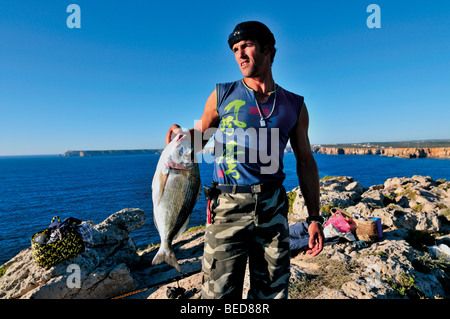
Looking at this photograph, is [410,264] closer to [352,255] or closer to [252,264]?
[352,255]

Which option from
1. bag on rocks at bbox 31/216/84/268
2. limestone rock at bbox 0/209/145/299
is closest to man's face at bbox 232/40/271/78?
bag on rocks at bbox 31/216/84/268

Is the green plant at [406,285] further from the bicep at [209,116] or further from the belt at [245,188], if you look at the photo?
the bicep at [209,116]

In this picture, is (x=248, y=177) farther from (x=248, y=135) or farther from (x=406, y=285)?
(x=406, y=285)

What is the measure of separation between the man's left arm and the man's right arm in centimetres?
97

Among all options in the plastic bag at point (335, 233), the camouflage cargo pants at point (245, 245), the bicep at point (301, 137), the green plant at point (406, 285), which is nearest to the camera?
the camouflage cargo pants at point (245, 245)

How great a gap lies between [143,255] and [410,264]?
1175cm

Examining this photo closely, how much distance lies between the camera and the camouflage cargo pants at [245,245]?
2.64 metres

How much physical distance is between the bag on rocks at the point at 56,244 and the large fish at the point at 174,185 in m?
7.42

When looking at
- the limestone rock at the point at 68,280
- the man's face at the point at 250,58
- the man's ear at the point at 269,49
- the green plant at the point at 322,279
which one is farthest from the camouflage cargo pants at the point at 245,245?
the limestone rock at the point at 68,280

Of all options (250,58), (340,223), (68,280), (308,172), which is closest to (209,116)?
(250,58)

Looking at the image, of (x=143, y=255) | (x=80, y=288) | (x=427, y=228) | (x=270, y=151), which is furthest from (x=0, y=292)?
(x=427, y=228)

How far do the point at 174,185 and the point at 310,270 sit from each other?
18.2 ft

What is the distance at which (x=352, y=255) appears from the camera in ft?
23.8

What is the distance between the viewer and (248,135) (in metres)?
2.66
